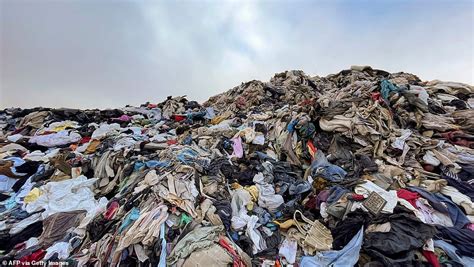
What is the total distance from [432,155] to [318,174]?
161 cm

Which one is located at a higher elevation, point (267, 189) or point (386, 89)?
point (386, 89)

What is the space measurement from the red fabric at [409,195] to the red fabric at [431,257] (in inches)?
23.1

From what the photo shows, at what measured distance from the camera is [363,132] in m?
4.25

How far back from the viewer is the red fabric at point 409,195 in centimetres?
306

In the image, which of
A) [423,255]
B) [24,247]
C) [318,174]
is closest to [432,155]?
[318,174]

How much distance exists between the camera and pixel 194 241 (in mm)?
2756

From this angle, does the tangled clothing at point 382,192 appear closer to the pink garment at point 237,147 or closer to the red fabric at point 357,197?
the red fabric at point 357,197

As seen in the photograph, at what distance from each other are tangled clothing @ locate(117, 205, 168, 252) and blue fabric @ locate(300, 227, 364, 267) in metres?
1.52

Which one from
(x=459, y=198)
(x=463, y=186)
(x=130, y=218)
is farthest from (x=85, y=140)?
(x=463, y=186)

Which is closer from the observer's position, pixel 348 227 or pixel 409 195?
pixel 348 227

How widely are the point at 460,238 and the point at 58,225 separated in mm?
4348

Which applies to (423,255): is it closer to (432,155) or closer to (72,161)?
(432,155)

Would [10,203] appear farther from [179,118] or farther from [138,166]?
[179,118]

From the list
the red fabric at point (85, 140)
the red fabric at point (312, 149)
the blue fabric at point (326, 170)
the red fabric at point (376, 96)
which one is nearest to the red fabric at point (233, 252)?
the blue fabric at point (326, 170)
